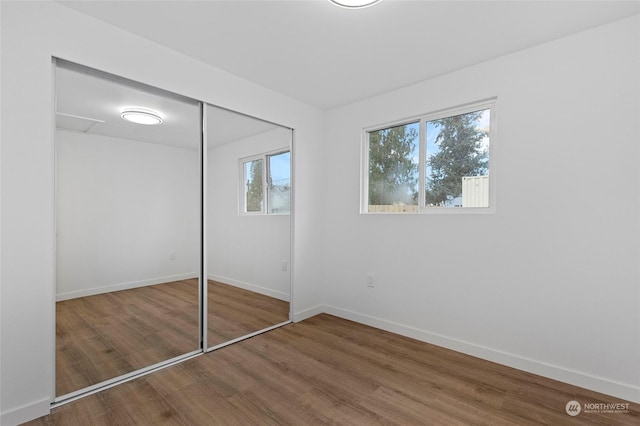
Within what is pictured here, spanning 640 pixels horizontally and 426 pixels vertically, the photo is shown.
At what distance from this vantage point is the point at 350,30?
2229 millimetres

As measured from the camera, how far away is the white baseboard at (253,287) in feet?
9.48

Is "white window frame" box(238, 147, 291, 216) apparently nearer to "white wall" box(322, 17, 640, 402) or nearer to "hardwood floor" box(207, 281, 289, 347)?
"hardwood floor" box(207, 281, 289, 347)

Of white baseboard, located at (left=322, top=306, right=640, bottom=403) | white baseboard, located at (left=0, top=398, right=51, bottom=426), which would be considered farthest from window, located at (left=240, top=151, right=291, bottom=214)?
white baseboard, located at (left=0, top=398, right=51, bottom=426)

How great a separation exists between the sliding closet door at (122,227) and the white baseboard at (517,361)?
6.38 feet

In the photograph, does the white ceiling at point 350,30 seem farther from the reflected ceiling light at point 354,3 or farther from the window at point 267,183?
the window at point 267,183

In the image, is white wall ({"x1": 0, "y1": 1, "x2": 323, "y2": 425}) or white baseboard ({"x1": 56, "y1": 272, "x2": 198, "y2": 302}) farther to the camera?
white baseboard ({"x1": 56, "y1": 272, "x2": 198, "y2": 302})

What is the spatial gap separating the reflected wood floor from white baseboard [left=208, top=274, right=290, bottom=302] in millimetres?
57

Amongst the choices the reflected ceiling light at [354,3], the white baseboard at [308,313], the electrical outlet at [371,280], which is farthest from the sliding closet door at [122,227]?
the electrical outlet at [371,280]

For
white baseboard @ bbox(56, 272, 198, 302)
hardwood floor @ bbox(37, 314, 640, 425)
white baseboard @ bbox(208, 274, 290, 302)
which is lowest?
hardwood floor @ bbox(37, 314, 640, 425)

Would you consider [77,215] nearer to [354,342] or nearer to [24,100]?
[24,100]

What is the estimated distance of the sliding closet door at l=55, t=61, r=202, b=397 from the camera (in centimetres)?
211

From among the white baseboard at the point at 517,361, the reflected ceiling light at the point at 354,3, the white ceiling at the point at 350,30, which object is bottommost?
the white baseboard at the point at 517,361

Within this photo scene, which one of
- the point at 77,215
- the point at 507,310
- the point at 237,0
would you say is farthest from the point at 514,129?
the point at 77,215

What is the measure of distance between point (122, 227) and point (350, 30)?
2293 millimetres
